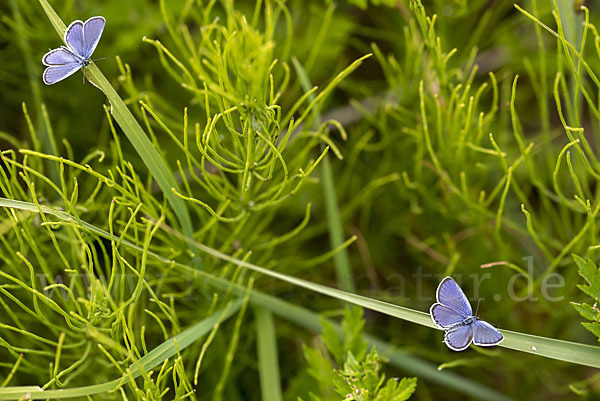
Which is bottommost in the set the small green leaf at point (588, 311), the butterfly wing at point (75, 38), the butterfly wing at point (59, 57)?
the small green leaf at point (588, 311)

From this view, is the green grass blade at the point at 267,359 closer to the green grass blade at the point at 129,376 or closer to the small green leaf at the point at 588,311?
the green grass blade at the point at 129,376

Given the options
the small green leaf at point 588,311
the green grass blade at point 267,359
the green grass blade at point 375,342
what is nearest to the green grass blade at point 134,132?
the green grass blade at point 375,342

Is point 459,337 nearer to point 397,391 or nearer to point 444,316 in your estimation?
point 444,316

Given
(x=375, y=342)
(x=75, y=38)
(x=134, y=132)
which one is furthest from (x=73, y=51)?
(x=375, y=342)

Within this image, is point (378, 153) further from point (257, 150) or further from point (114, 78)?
point (114, 78)

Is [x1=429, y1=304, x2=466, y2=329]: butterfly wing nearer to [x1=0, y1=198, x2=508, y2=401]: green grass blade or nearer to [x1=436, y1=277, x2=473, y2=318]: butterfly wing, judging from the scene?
[x1=436, y1=277, x2=473, y2=318]: butterfly wing
